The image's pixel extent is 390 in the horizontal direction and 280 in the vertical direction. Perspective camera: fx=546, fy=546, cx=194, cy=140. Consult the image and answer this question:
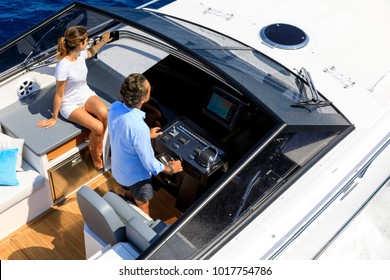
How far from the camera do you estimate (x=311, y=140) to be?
9.48 feet

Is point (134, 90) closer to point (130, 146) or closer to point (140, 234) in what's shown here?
point (130, 146)

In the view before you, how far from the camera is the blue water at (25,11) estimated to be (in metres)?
7.15

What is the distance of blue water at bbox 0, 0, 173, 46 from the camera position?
23.5 ft

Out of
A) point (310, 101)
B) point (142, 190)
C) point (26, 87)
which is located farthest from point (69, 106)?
point (310, 101)

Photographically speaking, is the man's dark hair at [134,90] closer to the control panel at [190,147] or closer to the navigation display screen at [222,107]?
the control panel at [190,147]

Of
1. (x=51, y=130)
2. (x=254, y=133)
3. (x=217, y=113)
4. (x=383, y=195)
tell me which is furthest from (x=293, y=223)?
(x=383, y=195)

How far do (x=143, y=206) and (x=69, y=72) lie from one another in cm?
90

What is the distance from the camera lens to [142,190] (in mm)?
2959

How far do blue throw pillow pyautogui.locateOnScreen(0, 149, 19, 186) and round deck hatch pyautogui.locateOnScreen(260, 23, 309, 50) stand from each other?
1.76m

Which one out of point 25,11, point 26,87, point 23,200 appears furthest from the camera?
point 25,11

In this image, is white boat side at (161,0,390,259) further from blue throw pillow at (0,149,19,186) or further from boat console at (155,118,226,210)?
blue throw pillow at (0,149,19,186)

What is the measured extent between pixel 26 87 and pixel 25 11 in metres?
4.50

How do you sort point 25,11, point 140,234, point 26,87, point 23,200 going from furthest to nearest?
point 25,11, point 26,87, point 23,200, point 140,234

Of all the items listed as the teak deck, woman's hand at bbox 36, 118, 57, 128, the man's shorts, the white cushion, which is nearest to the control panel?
the man's shorts
